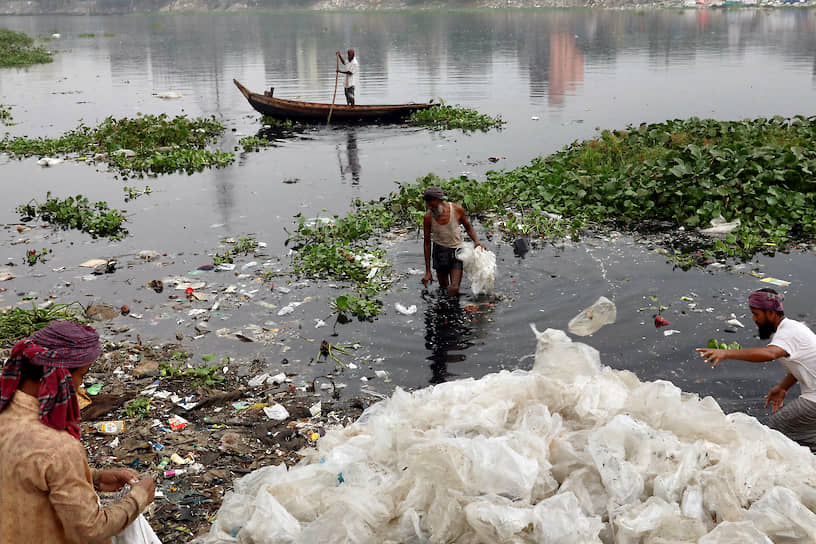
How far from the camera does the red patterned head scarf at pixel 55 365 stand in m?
2.46

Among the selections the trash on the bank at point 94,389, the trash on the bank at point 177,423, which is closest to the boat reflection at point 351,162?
the trash on the bank at point 94,389

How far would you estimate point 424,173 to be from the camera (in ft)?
46.9

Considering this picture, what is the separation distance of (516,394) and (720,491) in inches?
46.8

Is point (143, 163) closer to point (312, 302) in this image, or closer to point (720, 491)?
point (312, 302)

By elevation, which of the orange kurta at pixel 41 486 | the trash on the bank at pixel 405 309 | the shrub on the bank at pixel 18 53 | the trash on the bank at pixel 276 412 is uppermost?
the shrub on the bank at pixel 18 53

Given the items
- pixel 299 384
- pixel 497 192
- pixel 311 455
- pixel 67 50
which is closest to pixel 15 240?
pixel 299 384

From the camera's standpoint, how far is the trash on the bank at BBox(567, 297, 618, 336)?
5.24 meters

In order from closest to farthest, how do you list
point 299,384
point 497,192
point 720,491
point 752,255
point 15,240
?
1. point 720,491
2. point 299,384
3. point 752,255
4. point 15,240
5. point 497,192

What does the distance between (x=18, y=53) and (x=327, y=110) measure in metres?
30.0

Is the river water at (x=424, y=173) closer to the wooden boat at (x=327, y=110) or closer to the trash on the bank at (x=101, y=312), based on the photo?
the trash on the bank at (x=101, y=312)

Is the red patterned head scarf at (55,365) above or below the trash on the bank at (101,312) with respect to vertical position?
above

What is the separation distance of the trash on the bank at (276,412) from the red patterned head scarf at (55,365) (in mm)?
2882

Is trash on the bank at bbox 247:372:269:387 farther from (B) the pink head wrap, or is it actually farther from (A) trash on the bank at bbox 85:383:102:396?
(B) the pink head wrap

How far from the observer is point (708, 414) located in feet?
12.7
